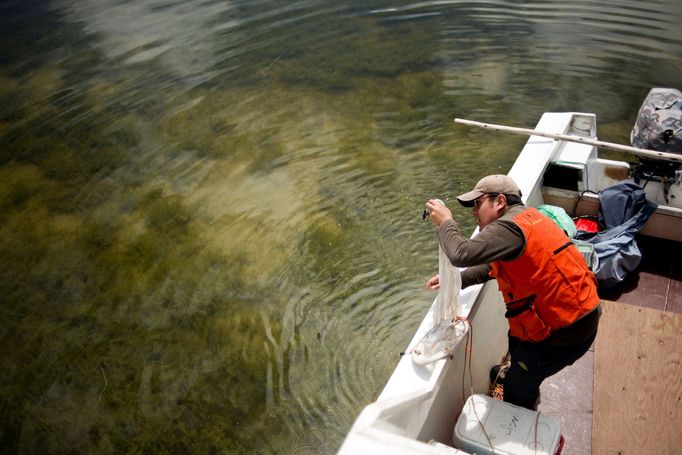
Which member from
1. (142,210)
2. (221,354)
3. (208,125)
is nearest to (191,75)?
(208,125)

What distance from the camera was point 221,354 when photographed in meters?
4.79

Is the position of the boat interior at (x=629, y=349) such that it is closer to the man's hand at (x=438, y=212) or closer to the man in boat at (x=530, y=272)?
the man in boat at (x=530, y=272)

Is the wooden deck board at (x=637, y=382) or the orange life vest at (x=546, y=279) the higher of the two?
the orange life vest at (x=546, y=279)

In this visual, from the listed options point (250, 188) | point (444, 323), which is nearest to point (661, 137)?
point (444, 323)

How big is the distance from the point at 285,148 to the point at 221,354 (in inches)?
154

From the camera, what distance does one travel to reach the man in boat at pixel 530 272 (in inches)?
93.7

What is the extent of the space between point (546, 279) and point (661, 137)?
8.62ft

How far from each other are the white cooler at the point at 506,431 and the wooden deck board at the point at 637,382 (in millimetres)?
775

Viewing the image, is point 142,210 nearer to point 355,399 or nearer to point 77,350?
point 77,350

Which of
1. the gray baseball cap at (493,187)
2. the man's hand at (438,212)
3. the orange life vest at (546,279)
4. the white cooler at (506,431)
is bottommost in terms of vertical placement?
the white cooler at (506,431)

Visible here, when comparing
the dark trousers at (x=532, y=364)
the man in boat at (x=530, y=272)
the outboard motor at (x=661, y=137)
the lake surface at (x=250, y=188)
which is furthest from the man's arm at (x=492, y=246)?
the outboard motor at (x=661, y=137)

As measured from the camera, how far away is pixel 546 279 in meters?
2.43

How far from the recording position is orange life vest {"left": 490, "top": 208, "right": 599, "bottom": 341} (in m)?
2.40

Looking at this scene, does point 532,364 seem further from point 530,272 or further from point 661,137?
point 661,137
